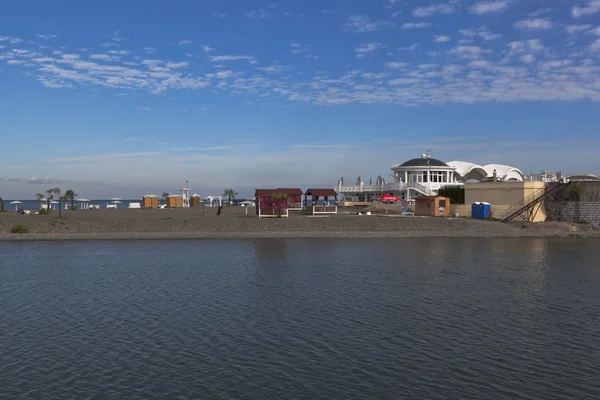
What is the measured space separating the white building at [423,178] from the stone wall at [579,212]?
69.5ft

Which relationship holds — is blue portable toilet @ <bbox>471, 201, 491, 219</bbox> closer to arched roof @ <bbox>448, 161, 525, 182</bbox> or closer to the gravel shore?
the gravel shore

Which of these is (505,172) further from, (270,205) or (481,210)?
(270,205)

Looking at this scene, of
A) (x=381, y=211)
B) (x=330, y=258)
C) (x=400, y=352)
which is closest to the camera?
(x=400, y=352)

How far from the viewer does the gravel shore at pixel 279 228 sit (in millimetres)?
52094

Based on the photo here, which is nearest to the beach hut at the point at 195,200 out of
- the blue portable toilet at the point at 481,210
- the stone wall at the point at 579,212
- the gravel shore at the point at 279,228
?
the gravel shore at the point at 279,228

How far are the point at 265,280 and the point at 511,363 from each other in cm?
1551

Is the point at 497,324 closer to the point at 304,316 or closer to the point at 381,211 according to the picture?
the point at 304,316

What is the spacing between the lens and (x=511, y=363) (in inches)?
571

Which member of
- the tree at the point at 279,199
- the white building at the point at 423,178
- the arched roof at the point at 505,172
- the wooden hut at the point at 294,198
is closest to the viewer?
the tree at the point at 279,199

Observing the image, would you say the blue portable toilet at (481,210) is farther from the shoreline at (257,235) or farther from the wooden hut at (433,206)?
the shoreline at (257,235)

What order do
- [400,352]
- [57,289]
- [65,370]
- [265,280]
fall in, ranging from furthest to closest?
[265,280], [57,289], [400,352], [65,370]

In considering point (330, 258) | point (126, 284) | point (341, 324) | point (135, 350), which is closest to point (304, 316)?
point (341, 324)

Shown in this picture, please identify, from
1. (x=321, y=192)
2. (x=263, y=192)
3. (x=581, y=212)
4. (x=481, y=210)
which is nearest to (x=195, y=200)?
(x=321, y=192)

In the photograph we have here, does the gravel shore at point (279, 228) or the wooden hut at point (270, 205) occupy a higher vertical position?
the wooden hut at point (270, 205)
